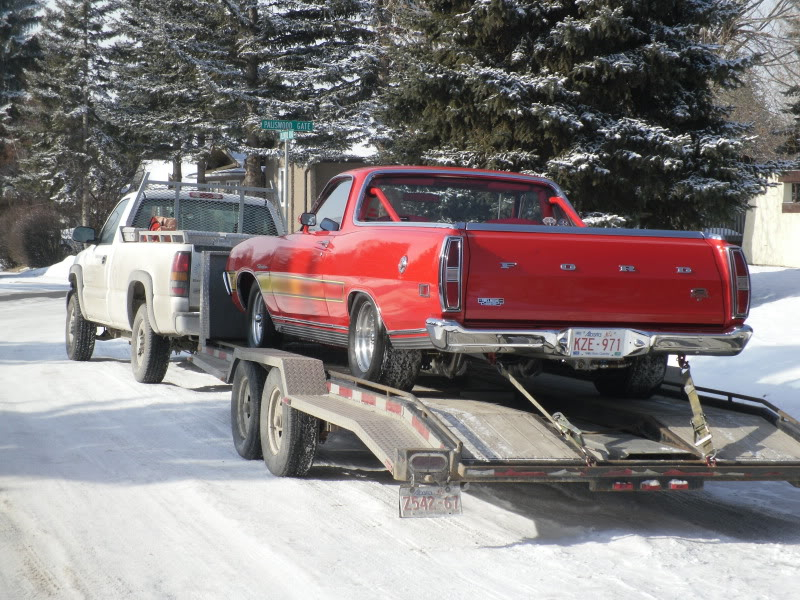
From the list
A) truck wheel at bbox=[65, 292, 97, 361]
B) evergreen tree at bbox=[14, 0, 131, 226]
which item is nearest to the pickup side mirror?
truck wheel at bbox=[65, 292, 97, 361]

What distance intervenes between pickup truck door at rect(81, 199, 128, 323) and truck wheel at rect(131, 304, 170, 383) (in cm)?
104

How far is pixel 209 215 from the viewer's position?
483 inches

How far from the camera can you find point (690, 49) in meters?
16.3

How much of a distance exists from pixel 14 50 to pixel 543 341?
170 ft

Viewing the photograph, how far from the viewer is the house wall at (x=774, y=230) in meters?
33.1

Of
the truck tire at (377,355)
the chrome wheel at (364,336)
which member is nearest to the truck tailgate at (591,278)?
the truck tire at (377,355)

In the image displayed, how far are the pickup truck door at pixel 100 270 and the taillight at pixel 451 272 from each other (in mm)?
7043

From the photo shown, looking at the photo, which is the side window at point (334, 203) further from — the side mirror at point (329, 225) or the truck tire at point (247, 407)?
the truck tire at point (247, 407)

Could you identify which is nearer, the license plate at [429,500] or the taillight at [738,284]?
the license plate at [429,500]

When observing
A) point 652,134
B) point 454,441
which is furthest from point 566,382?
point 652,134

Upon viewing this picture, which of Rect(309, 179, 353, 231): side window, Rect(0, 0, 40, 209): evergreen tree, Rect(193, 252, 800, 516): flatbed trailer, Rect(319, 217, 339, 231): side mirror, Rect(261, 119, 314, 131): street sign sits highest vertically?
Rect(0, 0, 40, 209): evergreen tree

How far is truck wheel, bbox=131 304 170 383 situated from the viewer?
10.8 m

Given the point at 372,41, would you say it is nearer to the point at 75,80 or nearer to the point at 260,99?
the point at 260,99

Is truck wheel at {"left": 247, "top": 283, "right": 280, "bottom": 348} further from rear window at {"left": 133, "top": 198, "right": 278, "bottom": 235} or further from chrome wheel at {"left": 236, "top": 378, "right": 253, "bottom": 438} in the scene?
rear window at {"left": 133, "top": 198, "right": 278, "bottom": 235}
